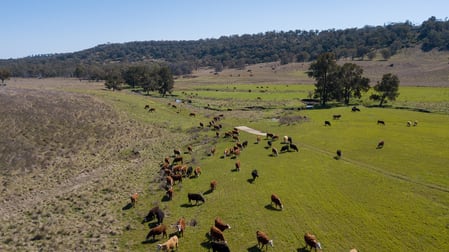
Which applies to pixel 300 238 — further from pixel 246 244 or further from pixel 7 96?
pixel 7 96

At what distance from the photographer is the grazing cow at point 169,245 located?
70.7 ft

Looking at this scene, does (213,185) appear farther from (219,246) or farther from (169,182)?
(219,246)

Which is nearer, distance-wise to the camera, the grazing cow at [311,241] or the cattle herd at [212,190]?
the grazing cow at [311,241]

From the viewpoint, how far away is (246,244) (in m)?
22.0

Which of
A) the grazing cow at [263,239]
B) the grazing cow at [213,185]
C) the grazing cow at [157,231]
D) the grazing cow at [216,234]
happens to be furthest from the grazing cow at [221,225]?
the grazing cow at [213,185]

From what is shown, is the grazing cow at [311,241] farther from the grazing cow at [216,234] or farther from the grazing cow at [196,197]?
the grazing cow at [196,197]

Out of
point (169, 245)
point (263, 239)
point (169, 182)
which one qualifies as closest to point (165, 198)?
point (169, 182)

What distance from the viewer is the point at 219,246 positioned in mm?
20906

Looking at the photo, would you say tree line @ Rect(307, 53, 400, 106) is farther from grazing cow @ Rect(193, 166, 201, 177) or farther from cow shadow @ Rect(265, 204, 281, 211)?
cow shadow @ Rect(265, 204, 281, 211)

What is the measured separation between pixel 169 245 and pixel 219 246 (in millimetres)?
3179

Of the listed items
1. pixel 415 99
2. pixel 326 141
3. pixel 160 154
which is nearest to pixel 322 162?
pixel 326 141

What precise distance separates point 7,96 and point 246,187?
6073cm

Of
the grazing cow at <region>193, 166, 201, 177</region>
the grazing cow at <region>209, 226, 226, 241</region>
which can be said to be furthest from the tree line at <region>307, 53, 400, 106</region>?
the grazing cow at <region>209, 226, 226, 241</region>

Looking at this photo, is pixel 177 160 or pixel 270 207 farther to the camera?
pixel 177 160
